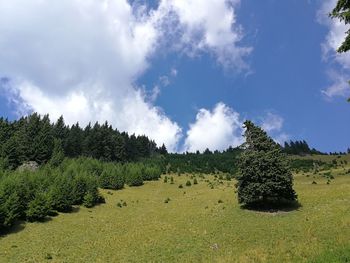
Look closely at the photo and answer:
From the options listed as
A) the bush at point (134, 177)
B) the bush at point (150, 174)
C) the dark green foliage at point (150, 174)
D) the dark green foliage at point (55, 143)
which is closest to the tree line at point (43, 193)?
the bush at point (134, 177)

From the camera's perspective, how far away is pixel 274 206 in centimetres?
5809

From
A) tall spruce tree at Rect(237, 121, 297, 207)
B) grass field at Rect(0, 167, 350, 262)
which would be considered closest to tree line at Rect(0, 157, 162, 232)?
grass field at Rect(0, 167, 350, 262)

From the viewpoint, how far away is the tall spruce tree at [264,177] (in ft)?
183

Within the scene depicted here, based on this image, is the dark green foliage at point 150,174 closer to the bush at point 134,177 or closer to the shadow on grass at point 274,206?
the bush at point 134,177

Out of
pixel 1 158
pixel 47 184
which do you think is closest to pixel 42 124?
pixel 1 158

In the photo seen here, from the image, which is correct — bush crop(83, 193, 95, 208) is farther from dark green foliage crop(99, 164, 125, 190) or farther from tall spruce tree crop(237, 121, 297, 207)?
tall spruce tree crop(237, 121, 297, 207)

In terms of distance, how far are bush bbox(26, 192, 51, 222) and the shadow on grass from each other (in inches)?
1221

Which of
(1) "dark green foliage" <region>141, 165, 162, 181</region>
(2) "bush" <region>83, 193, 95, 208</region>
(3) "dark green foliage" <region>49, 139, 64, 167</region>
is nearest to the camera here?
(2) "bush" <region>83, 193, 95, 208</region>

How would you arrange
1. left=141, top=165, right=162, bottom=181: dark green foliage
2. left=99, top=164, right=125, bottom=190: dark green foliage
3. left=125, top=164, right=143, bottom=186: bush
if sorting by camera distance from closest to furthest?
left=99, top=164, right=125, bottom=190: dark green foliage
left=125, top=164, right=143, bottom=186: bush
left=141, top=165, right=162, bottom=181: dark green foliage

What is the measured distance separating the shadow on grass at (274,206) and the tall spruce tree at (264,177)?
0.50 feet

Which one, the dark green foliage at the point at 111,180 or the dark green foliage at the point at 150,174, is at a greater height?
the dark green foliage at the point at 150,174

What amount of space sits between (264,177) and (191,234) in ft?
47.0

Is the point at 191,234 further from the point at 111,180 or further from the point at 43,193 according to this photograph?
the point at 111,180

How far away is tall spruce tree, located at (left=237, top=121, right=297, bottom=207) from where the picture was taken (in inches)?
2197
